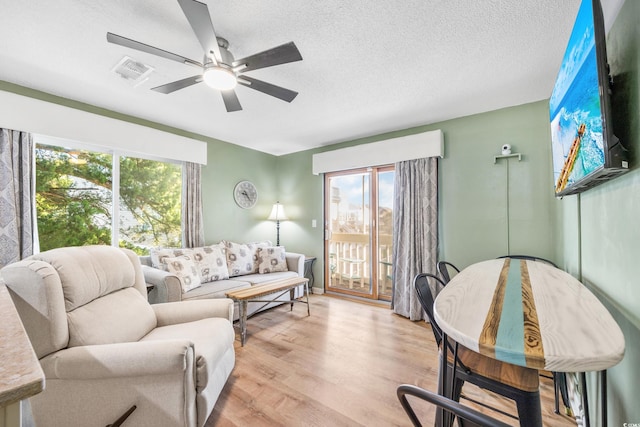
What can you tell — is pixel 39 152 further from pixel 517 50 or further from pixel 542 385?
pixel 542 385

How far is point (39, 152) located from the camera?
2686 millimetres

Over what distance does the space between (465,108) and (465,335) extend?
289cm

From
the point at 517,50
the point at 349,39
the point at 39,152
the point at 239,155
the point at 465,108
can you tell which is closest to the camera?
the point at 349,39

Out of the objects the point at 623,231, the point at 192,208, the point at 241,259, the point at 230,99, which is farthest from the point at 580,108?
the point at 192,208

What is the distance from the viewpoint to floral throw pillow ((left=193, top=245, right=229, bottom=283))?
10.5ft

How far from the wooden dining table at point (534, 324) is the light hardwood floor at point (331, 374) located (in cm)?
96

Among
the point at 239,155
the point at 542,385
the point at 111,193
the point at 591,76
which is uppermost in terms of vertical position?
the point at 239,155

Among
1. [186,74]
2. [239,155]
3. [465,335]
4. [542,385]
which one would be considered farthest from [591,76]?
[239,155]

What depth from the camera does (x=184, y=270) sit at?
2918 mm

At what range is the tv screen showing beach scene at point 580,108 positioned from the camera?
109 cm

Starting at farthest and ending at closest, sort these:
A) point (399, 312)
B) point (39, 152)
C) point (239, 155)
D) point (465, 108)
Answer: point (239, 155) < point (399, 312) < point (465, 108) < point (39, 152)

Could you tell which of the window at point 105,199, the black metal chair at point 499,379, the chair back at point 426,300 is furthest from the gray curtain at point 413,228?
the window at point 105,199

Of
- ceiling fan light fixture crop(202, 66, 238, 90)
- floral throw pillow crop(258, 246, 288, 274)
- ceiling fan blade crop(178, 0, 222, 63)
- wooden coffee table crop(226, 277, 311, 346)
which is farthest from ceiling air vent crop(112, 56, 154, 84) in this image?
floral throw pillow crop(258, 246, 288, 274)

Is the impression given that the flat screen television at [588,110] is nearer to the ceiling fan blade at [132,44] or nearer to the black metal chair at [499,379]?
the black metal chair at [499,379]
